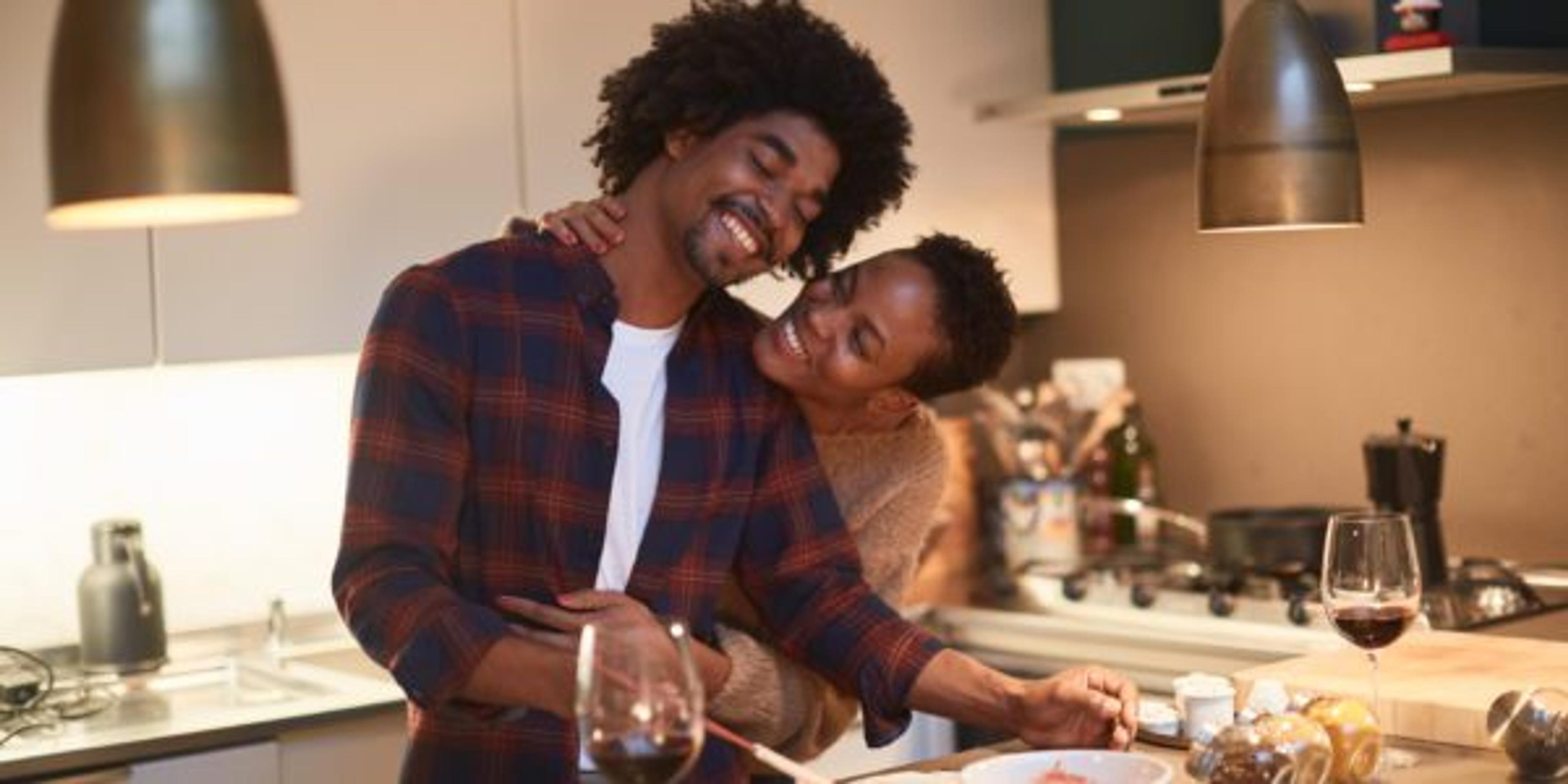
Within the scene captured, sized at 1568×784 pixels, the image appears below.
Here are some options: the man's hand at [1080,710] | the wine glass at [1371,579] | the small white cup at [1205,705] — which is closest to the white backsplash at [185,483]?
the man's hand at [1080,710]

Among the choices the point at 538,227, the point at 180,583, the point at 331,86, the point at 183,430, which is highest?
the point at 331,86

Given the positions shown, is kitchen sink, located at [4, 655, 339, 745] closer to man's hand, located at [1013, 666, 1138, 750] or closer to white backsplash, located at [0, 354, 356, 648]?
white backsplash, located at [0, 354, 356, 648]

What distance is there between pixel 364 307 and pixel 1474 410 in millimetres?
1772

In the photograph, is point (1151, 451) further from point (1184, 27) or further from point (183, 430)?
point (183, 430)

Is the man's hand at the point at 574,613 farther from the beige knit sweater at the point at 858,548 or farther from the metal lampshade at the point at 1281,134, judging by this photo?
the metal lampshade at the point at 1281,134

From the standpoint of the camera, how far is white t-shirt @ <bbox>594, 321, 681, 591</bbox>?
2.50 metres

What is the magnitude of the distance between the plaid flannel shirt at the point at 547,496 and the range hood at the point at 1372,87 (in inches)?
42.2

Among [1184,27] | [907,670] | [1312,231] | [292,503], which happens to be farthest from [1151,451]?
[907,670]

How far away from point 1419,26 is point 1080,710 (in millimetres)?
1602

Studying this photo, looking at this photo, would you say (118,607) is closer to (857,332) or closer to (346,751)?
(346,751)

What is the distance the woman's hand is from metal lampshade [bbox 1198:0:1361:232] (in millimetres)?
629

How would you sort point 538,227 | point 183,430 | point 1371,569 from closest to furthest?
1. point 1371,569
2. point 538,227
3. point 183,430

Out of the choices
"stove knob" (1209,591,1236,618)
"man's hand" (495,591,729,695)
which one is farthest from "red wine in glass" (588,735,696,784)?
"stove knob" (1209,591,1236,618)

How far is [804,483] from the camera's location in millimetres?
2596
